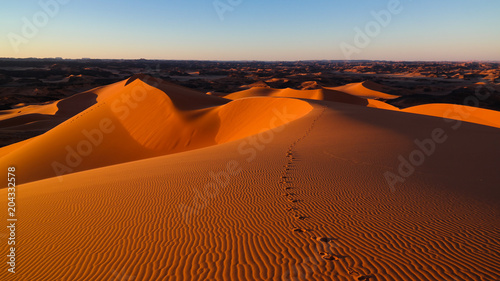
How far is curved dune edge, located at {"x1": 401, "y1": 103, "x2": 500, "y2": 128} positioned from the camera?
24.6 metres

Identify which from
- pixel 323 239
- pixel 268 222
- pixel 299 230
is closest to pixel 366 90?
pixel 268 222

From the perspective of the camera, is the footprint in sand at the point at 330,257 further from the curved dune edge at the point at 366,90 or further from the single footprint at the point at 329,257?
the curved dune edge at the point at 366,90

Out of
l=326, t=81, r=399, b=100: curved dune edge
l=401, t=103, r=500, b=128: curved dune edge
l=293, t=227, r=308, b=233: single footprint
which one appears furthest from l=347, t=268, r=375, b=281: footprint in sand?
l=326, t=81, r=399, b=100: curved dune edge

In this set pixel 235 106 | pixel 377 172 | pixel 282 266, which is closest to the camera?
pixel 282 266

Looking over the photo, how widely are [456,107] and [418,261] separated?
34.0 m

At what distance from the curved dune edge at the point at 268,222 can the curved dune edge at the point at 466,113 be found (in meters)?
17.8

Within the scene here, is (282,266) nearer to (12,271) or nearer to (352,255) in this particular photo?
(352,255)

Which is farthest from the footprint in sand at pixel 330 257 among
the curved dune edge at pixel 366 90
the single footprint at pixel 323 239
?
the curved dune edge at pixel 366 90

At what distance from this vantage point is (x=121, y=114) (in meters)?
25.9

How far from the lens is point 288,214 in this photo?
19.3 feet

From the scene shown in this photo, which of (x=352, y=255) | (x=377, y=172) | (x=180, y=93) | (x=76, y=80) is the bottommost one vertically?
(x=76, y=80)

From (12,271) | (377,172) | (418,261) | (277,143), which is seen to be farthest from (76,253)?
(277,143)

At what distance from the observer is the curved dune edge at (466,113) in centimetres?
2456

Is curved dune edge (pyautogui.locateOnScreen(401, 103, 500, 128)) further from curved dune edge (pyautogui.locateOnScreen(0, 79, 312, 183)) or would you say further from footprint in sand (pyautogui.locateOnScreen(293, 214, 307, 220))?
footprint in sand (pyautogui.locateOnScreen(293, 214, 307, 220))
